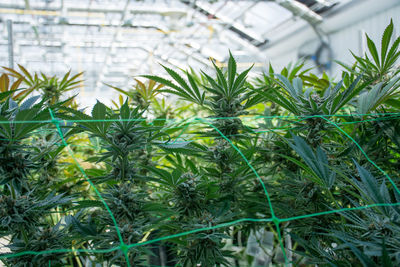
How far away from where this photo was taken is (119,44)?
10375 millimetres

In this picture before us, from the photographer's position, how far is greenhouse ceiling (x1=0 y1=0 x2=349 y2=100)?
7566 millimetres

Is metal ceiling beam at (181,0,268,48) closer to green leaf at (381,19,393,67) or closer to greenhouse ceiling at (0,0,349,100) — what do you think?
greenhouse ceiling at (0,0,349,100)

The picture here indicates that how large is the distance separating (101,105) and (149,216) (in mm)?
286

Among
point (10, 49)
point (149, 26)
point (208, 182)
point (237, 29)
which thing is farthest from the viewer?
point (237, 29)

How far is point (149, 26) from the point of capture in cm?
933

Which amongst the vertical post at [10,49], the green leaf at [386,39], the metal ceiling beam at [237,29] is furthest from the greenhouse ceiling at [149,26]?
the green leaf at [386,39]

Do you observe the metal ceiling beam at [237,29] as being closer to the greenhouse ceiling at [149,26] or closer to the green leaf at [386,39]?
the greenhouse ceiling at [149,26]

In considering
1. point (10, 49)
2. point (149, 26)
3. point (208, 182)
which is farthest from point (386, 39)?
point (149, 26)

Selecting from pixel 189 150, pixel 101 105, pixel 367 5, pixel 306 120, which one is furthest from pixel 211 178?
pixel 367 5

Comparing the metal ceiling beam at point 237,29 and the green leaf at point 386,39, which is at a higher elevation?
the metal ceiling beam at point 237,29

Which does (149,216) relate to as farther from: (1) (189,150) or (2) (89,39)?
(2) (89,39)

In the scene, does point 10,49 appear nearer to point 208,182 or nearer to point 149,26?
point 208,182

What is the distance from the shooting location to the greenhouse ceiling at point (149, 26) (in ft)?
24.8

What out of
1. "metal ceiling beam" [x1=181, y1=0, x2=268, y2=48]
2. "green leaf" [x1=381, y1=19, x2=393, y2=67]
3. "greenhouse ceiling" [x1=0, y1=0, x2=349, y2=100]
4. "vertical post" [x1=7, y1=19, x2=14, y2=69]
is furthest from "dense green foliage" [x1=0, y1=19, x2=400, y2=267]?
"metal ceiling beam" [x1=181, y1=0, x2=268, y2=48]
